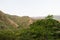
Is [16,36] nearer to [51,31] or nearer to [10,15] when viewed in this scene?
[51,31]

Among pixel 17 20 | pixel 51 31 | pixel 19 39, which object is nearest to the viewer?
pixel 19 39

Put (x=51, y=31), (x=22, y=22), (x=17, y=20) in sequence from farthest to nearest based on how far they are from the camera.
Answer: (x=17, y=20), (x=22, y=22), (x=51, y=31)

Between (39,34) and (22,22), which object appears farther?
(22,22)

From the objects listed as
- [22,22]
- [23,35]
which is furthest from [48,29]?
[22,22]

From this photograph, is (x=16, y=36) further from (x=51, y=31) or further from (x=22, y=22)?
(x=22, y=22)

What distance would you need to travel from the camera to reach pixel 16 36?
20.5 m

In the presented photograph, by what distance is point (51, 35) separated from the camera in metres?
20.0

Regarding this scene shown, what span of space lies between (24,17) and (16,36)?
30.1 m

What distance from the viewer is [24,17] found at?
50.6 m

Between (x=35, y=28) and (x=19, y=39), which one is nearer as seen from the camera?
(x=19, y=39)

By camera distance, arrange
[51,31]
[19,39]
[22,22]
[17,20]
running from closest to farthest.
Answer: [19,39]
[51,31]
[22,22]
[17,20]

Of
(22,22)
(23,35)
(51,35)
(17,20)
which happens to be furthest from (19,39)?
(17,20)

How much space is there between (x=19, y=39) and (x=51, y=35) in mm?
2509

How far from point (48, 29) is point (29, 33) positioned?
67.9 inches
